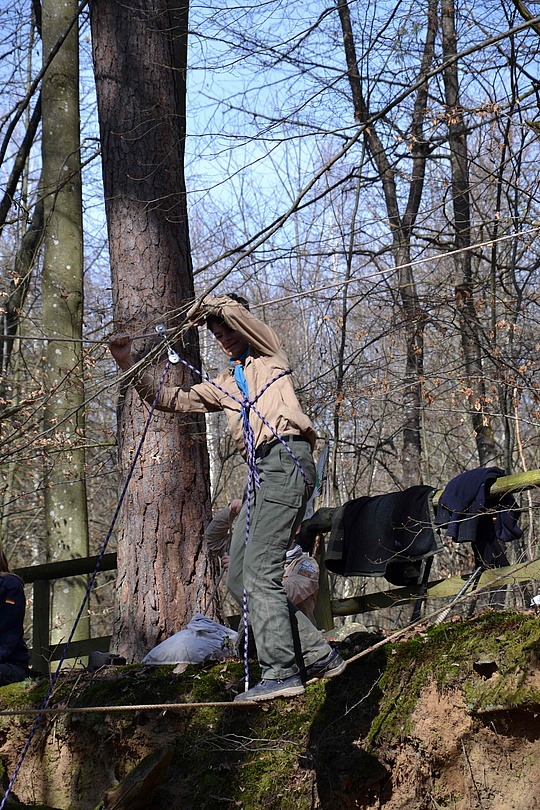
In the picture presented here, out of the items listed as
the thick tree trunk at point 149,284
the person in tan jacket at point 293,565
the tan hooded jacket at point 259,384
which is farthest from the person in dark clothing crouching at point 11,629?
the tan hooded jacket at point 259,384

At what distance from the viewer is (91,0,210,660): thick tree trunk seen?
5492mm

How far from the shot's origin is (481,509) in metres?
4.80

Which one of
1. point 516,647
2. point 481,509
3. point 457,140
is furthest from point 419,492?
point 457,140

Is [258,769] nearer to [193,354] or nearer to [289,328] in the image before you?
[193,354]

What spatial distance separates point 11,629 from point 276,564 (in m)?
2.35

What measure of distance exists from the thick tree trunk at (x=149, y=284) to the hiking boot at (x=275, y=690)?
1.94 meters

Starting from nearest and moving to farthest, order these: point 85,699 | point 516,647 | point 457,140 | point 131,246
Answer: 1. point 516,647
2. point 85,699
3. point 131,246
4. point 457,140

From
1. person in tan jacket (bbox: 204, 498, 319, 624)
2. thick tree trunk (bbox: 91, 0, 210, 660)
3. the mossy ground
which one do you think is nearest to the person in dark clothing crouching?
thick tree trunk (bbox: 91, 0, 210, 660)

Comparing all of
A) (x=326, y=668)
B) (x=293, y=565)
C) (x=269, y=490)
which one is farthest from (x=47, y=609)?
(x=269, y=490)

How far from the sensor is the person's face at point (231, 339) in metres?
3.97

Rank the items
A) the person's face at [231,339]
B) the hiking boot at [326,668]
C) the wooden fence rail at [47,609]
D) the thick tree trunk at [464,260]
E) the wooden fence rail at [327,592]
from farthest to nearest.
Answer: the thick tree trunk at [464,260], the wooden fence rail at [47,609], the wooden fence rail at [327,592], the person's face at [231,339], the hiking boot at [326,668]

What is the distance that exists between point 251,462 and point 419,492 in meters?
1.77

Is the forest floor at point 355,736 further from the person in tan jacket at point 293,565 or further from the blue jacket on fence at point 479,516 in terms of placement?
the blue jacket on fence at point 479,516

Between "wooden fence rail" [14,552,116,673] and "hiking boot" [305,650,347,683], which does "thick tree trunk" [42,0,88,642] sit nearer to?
"wooden fence rail" [14,552,116,673]
